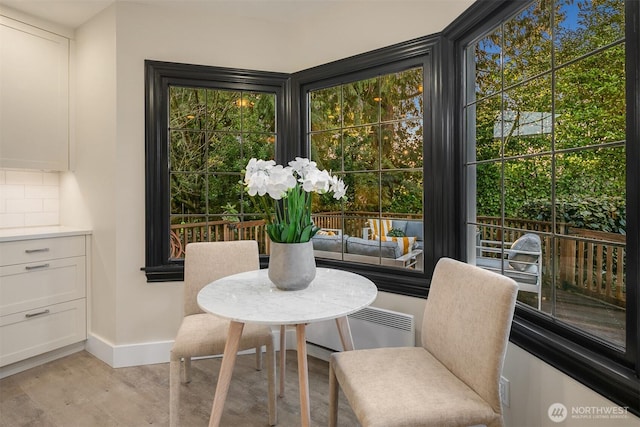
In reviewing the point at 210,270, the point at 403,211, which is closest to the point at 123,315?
the point at 210,270

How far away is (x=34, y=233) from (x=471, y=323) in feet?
9.02

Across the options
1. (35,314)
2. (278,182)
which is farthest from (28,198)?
(278,182)

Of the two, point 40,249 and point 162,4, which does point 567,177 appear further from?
point 40,249

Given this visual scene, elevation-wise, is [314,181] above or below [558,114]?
below

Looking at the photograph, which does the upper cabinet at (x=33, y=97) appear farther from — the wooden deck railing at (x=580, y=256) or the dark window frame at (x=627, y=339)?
the dark window frame at (x=627, y=339)

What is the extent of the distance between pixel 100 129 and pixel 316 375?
2277 mm

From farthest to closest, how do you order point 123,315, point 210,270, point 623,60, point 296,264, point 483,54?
1. point 123,315
2. point 210,270
3. point 483,54
4. point 296,264
5. point 623,60

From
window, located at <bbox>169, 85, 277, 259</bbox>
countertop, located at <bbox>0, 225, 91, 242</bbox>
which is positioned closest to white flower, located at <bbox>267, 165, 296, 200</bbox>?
window, located at <bbox>169, 85, 277, 259</bbox>

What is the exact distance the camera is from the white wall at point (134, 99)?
100 inches

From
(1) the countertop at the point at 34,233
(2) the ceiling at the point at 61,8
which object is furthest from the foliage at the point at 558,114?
(1) the countertop at the point at 34,233

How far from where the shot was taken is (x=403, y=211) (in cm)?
243

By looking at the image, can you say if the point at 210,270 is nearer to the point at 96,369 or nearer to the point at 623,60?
the point at 96,369

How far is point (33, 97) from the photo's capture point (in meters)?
2.66

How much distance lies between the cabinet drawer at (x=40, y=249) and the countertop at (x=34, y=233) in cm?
3
